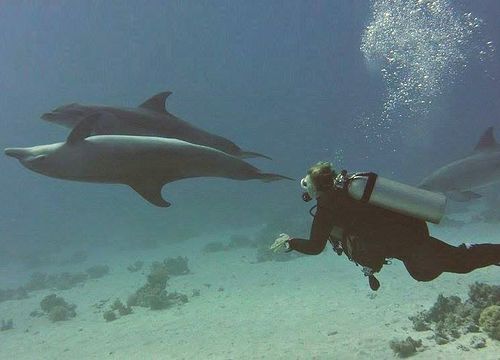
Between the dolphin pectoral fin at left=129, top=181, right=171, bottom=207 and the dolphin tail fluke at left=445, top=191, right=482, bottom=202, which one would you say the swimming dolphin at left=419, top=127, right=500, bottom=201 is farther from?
the dolphin pectoral fin at left=129, top=181, right=171, bottom=207

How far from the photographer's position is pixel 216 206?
Result: 41.1 m

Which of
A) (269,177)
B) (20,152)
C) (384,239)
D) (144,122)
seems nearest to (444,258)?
(384,239)

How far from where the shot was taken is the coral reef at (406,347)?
6242mm

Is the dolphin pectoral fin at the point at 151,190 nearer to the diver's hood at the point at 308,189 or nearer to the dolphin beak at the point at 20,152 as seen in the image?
the dolphin beak at the point at 20,152

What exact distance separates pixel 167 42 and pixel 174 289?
6129 centimetres

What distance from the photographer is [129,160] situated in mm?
5031

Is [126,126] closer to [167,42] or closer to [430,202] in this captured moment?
[430,202]

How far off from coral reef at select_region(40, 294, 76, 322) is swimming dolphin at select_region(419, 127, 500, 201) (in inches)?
419

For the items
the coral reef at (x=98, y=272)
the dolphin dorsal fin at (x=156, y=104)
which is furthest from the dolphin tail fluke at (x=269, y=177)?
the coral reef at (x=98, y=272)

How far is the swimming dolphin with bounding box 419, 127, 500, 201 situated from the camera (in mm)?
9156

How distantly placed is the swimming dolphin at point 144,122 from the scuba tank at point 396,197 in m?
2.09

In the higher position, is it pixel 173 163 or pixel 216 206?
pixel 216 206

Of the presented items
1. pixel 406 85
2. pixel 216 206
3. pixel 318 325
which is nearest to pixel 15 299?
pixel 318 325

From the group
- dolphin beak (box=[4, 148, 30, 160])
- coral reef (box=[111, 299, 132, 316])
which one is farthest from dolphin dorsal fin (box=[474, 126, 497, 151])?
coral reef (box=[111, 299, 132, 316])
